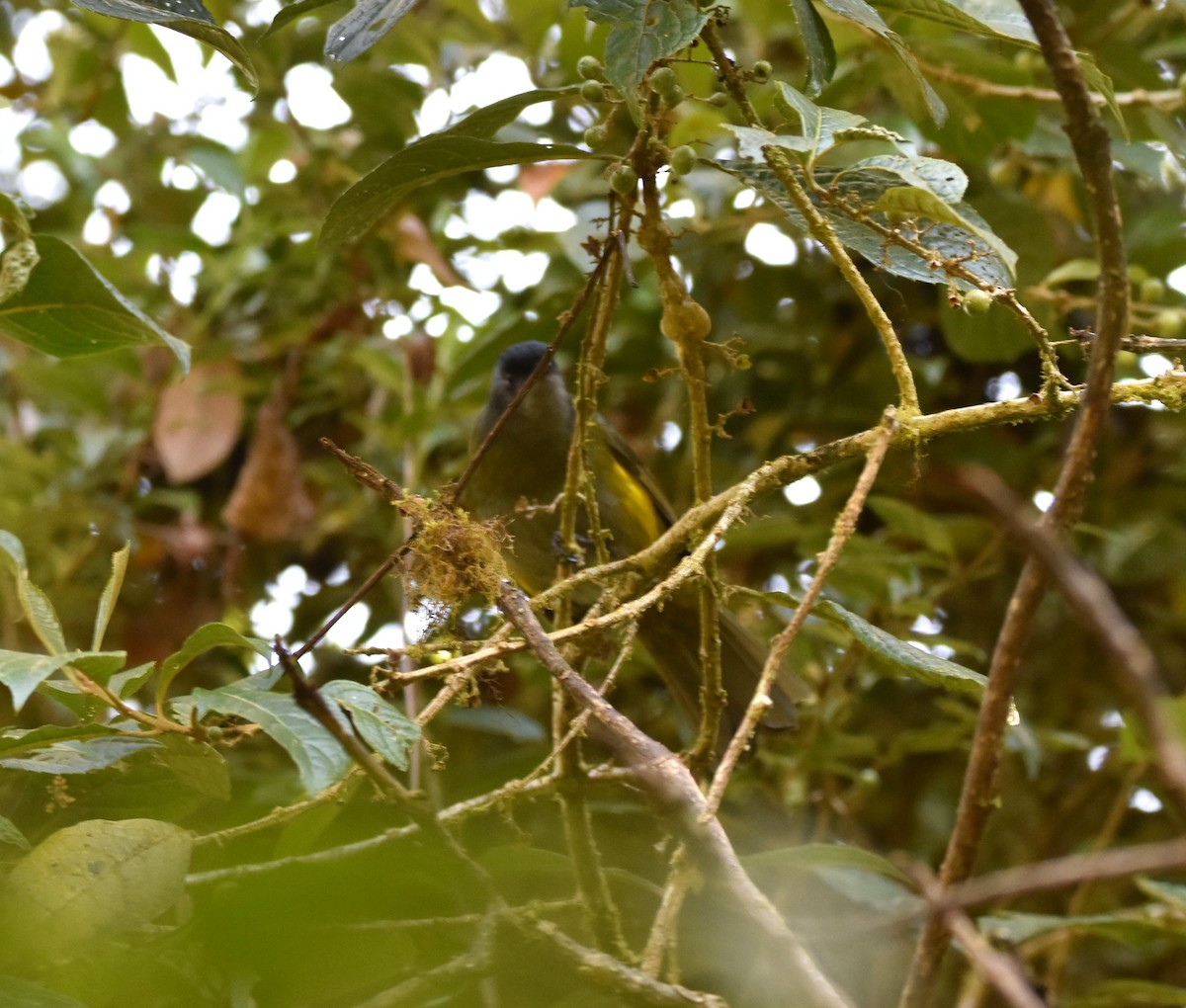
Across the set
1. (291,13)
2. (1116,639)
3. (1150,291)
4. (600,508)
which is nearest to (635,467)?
(600,508)

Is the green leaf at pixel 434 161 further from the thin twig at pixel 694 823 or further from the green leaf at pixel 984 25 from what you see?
the thin twig at pixel 694 823

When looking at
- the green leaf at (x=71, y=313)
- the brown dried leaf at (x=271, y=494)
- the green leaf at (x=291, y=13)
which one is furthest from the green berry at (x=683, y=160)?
the brown dried leaf at (x=271, y=494)

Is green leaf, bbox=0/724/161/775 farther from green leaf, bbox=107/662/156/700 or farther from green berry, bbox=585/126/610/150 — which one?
green berry, bbox=585/126/610/150

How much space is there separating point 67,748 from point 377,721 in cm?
39

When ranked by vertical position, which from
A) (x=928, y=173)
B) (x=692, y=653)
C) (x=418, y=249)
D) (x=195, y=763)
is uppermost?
(x=928, y=173)

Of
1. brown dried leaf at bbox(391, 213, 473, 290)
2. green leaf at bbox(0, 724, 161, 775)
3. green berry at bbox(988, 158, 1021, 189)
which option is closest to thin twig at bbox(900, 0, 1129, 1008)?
green leaf at bbox(0, 724, 161, 775)

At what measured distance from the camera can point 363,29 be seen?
140 centimetres

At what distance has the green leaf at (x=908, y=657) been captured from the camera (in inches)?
54.4

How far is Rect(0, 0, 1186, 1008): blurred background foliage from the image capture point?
261 cm

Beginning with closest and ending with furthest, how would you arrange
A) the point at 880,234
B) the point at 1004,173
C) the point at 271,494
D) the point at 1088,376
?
the point at 1088,376, the point at 880,234, the point at 1004,173, the point at 271,494

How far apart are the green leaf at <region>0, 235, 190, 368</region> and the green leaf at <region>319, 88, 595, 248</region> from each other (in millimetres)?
245

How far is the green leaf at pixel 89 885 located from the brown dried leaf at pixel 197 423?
6.59 ft

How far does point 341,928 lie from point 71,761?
34 cm

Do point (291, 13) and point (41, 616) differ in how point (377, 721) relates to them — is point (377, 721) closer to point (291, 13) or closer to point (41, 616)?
point (41, 616)
